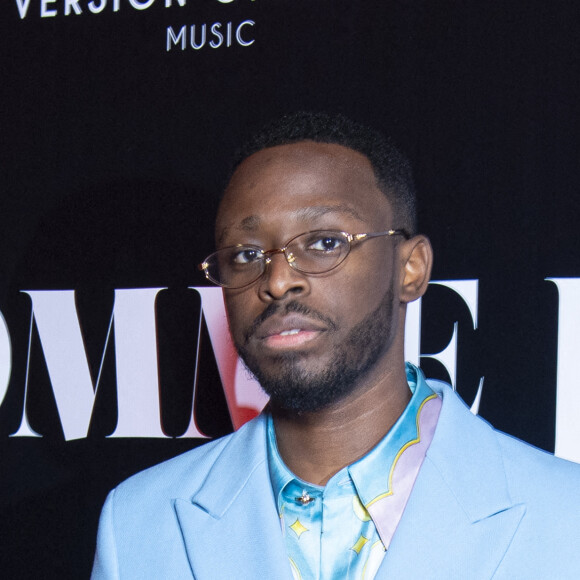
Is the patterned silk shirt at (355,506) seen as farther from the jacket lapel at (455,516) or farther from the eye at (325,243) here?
the eye at (325,243)

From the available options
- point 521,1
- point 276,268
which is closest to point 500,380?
point 276,268

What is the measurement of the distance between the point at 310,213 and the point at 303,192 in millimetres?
43

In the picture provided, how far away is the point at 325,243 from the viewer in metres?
1.26

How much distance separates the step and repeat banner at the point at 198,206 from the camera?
5.65 ft

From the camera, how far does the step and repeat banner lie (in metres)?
1.72

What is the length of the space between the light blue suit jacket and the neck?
0.09 metres

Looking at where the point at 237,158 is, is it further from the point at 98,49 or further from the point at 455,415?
the point at 98,49

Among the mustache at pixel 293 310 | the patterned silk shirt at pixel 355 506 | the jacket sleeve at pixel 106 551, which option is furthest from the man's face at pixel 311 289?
the jacket sleeve at pixel 106 551

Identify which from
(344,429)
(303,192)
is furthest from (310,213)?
(344,429)

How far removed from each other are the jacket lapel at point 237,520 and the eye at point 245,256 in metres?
0.34

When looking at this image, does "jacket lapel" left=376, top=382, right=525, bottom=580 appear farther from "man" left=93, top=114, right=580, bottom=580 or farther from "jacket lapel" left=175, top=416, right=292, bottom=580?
"jacket lapel" left=175, top=416, right=292, bottom=580

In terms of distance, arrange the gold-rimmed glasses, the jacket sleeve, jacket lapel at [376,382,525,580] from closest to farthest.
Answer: jacket lapel at [376,382,525,580]
the gold-rimmed glasses
the jacket sleeve

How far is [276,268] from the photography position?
4.05 feet

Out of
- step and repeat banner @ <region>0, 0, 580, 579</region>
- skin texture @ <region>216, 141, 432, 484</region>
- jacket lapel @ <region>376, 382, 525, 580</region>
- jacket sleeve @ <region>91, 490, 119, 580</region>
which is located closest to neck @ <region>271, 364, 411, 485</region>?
skin texture @ <region>216, 141, 432, 484</region>
